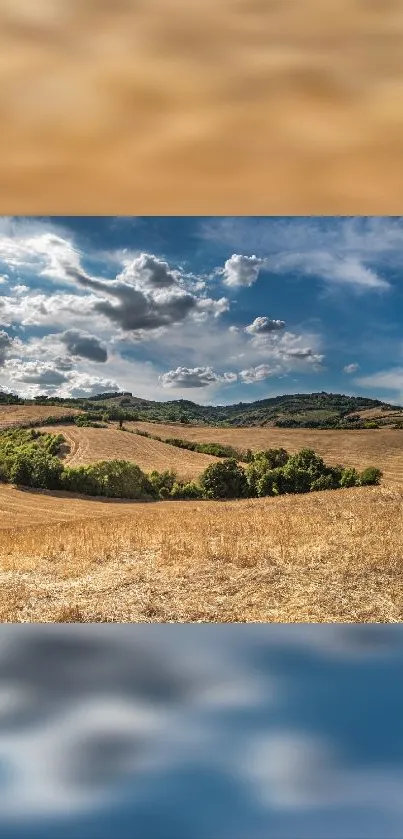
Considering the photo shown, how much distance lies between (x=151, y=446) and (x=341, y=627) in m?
1.80

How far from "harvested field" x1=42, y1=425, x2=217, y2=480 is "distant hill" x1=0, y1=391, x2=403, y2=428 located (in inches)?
6.1

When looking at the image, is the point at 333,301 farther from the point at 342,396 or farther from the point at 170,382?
the point at 170,382

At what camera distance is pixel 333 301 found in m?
4.80

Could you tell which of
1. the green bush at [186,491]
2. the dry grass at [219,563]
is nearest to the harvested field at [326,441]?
the dry grass at [219,563]

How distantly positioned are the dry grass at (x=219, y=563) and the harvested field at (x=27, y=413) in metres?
0.72

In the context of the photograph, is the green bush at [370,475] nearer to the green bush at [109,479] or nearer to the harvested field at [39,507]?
the green bush at [109,479]

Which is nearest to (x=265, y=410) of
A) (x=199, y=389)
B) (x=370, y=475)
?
(x=199, y=389)

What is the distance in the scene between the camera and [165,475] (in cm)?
475

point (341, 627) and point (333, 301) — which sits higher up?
point (333, 301)

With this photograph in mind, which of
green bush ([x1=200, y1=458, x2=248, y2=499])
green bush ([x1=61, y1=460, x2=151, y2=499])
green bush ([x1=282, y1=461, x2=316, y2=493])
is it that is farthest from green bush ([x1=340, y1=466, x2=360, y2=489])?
green bush ([x1=61, y1=460, x2=151, y2=499])
